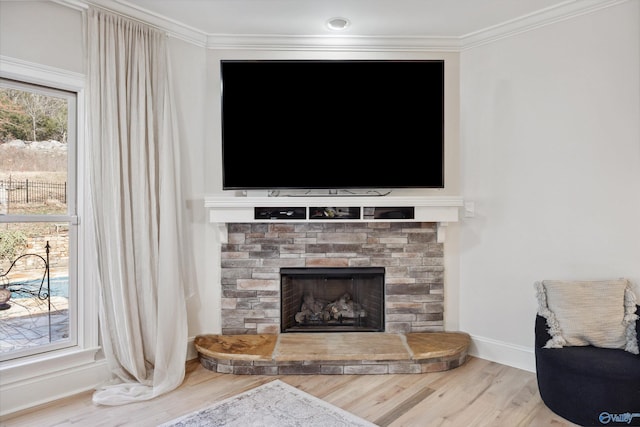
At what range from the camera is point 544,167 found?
9.03 ft

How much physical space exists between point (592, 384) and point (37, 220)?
11.0 ft

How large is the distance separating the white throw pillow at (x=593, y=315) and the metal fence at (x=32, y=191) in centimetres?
322

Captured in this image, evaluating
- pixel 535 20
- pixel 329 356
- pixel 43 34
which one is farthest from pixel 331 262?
pixel 43 34

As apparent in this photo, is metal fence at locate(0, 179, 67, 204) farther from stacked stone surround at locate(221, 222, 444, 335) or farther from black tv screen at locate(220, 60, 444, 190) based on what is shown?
stacked stone surround at locate(221, 222, 444, 335)

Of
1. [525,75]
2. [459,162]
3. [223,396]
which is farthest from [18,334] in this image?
[525,75]

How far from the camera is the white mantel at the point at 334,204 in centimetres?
290

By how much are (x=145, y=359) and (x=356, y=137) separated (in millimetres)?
2234

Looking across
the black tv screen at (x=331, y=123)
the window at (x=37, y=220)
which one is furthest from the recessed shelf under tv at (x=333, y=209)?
the window at (x=37, y=220)

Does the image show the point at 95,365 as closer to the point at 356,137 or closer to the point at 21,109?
the point at 21,109

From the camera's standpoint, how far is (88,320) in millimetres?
2520

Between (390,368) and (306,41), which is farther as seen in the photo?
(306,41)

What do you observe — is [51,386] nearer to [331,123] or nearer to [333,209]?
[333,209]

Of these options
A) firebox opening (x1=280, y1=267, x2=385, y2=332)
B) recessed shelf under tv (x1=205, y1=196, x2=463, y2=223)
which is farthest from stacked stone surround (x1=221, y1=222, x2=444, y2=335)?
recessed shelf under tv (x1=205, y1=196, x2=463, y2=223)

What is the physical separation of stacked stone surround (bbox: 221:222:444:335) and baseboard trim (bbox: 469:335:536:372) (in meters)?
0.32
